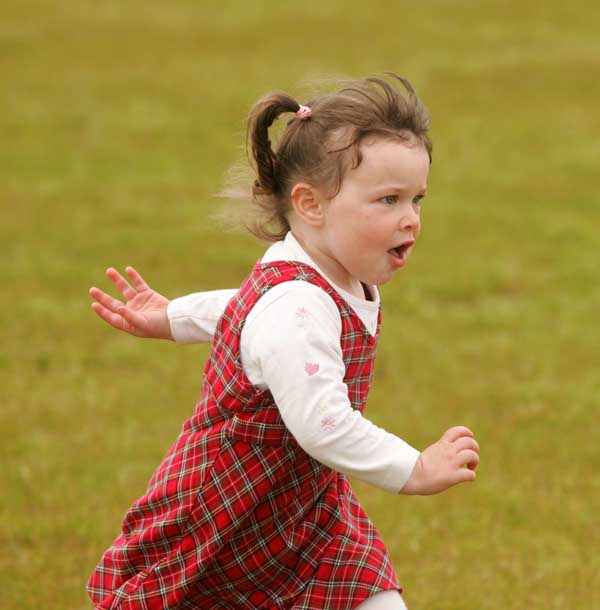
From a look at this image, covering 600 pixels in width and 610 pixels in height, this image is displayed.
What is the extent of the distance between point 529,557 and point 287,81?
986 centimetres

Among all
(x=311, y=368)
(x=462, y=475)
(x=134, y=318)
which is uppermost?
(x=134, y=318)

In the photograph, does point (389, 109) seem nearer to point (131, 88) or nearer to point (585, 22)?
point (131, 88)

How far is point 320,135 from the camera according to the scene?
3115mm

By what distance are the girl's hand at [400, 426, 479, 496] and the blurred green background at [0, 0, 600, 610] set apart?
1.15 m

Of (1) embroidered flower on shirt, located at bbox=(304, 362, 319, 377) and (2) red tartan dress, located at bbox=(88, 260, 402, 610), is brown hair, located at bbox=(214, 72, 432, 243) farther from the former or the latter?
Result: (1) embroidered flower on shirt, located at bbox=(304, 362, 319, 377)

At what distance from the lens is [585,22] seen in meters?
17.1

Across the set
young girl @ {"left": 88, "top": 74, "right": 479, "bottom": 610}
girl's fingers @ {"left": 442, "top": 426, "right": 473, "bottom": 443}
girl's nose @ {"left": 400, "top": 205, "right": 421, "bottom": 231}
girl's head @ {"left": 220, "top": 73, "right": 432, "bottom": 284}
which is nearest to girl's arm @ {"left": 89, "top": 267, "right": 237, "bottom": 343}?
young girl @ {"left": 88, "top": 74, "right": 479, "bottom": 610}

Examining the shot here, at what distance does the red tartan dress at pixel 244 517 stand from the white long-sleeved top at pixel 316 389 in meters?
0.10

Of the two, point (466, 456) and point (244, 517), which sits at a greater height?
point (466, 456)

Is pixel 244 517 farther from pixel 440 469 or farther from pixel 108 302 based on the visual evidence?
pixel 108 302

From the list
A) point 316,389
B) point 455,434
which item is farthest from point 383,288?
point 316,389

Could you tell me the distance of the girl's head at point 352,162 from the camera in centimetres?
303

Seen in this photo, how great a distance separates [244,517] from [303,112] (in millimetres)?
978

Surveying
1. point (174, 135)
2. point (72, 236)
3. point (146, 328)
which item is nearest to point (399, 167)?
point (146, 328)
